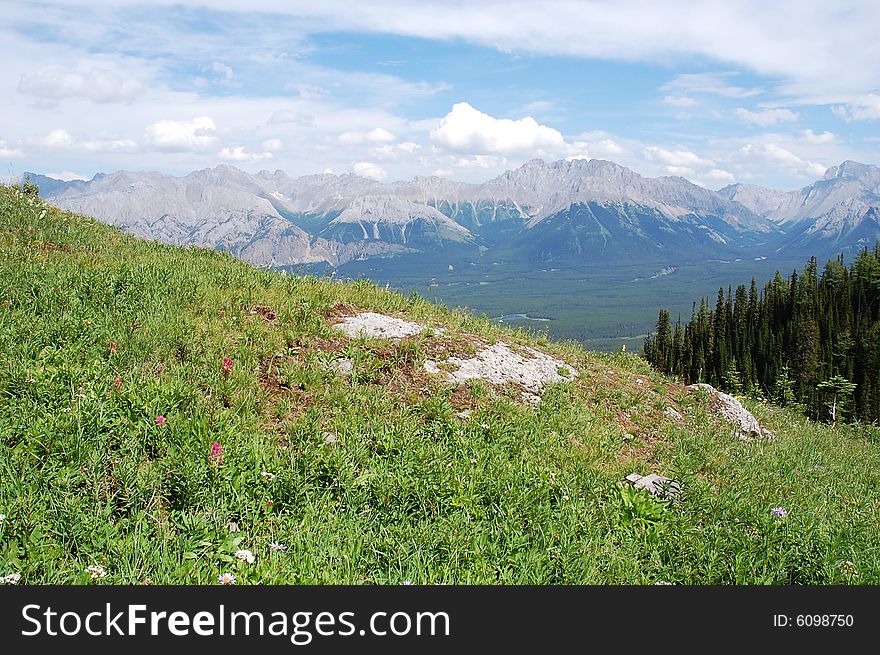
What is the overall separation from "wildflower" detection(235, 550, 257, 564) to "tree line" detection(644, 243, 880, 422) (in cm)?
9190

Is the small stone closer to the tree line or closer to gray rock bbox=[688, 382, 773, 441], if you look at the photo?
gray rock bbox=[688, 382, 773, 441]

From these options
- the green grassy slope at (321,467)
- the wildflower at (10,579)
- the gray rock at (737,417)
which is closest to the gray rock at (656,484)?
the green grassy slope at (321,467)

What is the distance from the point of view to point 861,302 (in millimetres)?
110250

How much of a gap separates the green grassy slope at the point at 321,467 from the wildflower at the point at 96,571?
57 mm

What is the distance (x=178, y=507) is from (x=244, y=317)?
15.9ft

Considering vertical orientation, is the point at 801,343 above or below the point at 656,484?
below

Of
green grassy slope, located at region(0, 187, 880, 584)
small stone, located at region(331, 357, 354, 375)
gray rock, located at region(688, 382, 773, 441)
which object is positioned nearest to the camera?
green grassy slope, located at region(0, 187, 880, 584)

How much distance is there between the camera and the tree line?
95.5 metres

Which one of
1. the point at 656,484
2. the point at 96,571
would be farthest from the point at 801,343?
the point at 96,571

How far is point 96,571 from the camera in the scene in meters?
4.48

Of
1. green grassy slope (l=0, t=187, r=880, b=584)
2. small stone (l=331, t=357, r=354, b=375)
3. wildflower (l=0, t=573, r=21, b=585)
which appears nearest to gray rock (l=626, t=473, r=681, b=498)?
green grassy slope (l=0, t=187, r=880, b=584)

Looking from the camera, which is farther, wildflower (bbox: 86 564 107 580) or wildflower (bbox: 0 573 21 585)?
wildflower (bbox: 86 564 107 580)

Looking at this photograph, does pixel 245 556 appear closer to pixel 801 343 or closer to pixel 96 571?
pixel 96 571

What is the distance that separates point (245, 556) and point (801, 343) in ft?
379
